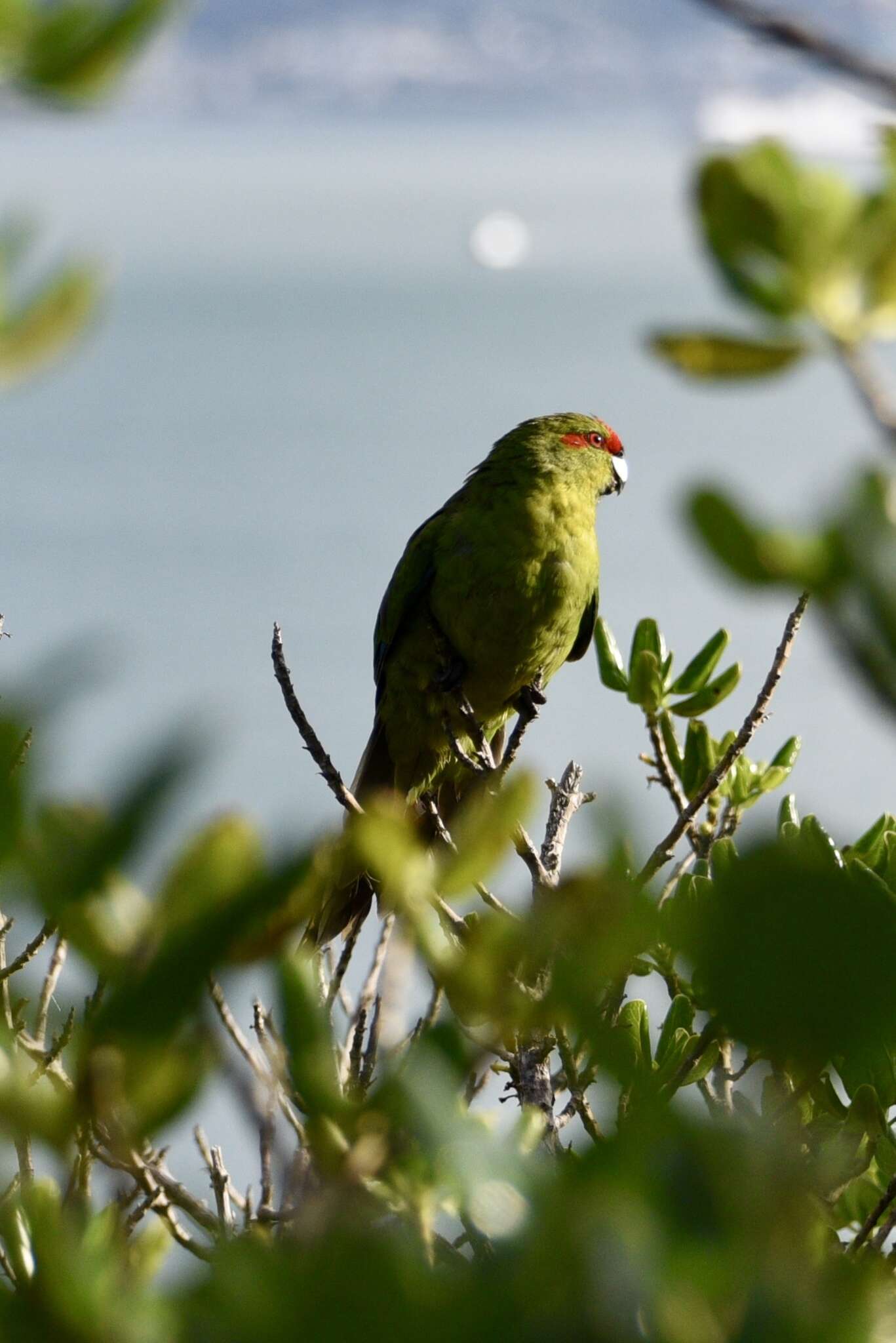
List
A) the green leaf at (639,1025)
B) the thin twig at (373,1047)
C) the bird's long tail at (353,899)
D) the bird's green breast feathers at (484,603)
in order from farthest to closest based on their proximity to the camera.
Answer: the bird's green breast feathers at (484,603), the bird's long tail at (353,899), the thin twig at (373,1047), the green leaf at (639,1025)

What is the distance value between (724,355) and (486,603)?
330 cm

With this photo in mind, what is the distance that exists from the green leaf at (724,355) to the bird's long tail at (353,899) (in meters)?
2.05

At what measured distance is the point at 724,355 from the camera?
→ 20.3 inches

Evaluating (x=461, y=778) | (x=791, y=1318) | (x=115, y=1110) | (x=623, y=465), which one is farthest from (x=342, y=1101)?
(x=623, y=465)

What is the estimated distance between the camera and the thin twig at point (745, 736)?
2064mm

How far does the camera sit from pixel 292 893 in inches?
15.8

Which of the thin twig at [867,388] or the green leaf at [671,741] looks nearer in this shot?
the thin twig at [867,388]

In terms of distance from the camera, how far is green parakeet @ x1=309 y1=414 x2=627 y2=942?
3.84 metres

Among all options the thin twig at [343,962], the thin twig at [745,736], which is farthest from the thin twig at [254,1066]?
the thin twig at [745,736]

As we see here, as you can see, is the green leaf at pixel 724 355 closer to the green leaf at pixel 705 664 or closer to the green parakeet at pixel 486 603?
the green leaf at pixel 705 664

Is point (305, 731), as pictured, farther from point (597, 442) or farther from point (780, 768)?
point (597, 442)

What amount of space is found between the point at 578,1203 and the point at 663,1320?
0.05m

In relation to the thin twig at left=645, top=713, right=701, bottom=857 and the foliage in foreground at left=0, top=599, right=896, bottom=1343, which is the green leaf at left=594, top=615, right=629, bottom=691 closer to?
the thin twig at left=645, top=713, right=701, bottom=857

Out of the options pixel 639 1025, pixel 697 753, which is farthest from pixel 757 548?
pixel 697 753
